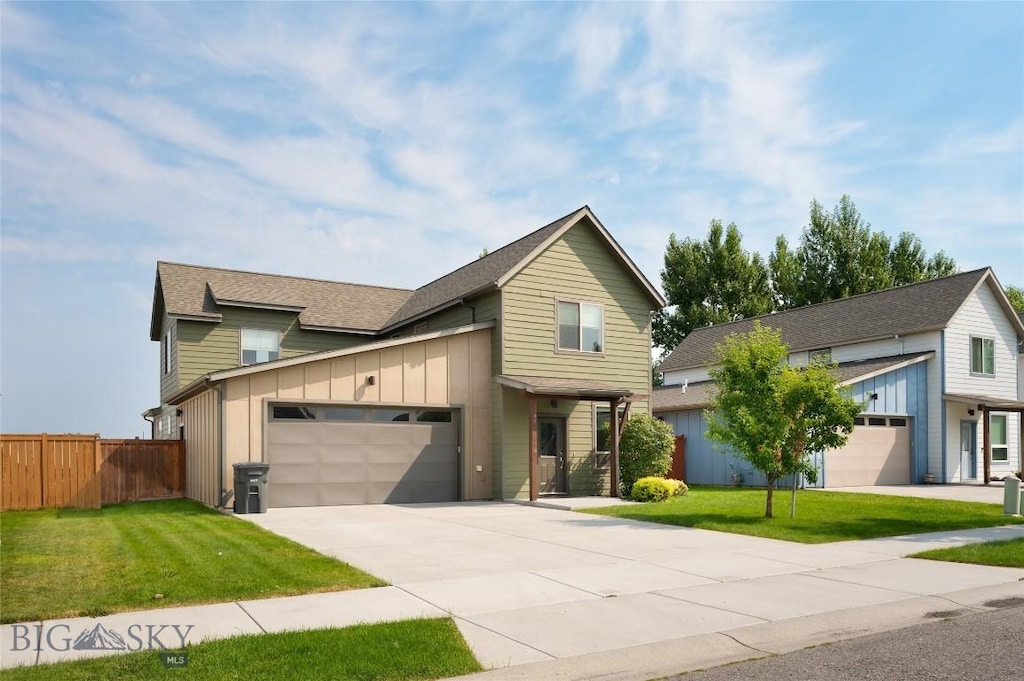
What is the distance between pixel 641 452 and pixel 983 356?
17117 millimetres

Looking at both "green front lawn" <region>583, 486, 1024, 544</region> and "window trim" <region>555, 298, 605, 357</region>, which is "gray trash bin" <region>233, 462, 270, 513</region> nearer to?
"green front lawn" <region>583, 486, 1024, 544</region>

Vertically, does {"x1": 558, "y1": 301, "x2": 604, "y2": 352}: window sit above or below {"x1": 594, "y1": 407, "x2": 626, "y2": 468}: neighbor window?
above

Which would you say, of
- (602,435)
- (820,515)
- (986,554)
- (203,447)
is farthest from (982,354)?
(203,447)

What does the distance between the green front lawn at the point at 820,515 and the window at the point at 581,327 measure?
16.5ft

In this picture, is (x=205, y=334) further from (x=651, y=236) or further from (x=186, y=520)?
(x=651, y=236)

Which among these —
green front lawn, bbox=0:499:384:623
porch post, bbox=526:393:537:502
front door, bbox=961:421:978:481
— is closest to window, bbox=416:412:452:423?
porch post, bbox=526:393:537:502

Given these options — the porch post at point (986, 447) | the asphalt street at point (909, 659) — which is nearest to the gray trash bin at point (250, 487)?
the asphalt street at point (909, 659)

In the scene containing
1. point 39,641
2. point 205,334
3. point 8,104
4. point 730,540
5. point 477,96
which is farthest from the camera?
point 205,334

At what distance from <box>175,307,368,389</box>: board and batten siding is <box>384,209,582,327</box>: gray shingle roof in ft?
9.39

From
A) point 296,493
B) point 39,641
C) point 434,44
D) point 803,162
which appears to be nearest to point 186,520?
point 296,493

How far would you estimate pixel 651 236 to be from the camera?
53.6 metres

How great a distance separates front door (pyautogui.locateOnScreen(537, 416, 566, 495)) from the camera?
22531 millimetres

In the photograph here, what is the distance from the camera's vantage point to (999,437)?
31859mm

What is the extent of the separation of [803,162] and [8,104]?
1902 centimetres
